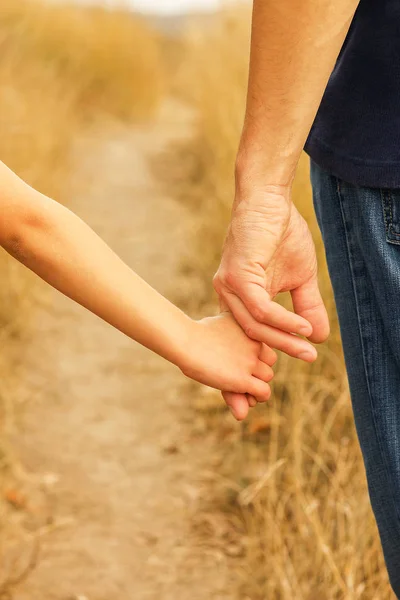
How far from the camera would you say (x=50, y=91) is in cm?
510

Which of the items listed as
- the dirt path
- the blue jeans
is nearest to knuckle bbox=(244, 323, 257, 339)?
the blue jeans

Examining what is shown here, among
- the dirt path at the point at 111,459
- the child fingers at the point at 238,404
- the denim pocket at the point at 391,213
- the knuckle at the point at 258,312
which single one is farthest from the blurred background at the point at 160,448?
the denim pocket at the point at 391,213

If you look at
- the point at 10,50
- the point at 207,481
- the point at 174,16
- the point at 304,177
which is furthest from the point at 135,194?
the point at 174,16

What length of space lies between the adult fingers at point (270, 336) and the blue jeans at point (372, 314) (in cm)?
6

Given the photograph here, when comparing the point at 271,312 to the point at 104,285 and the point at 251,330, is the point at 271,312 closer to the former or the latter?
the point at 251,330

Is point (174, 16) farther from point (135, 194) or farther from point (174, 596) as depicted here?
point (174, 596)

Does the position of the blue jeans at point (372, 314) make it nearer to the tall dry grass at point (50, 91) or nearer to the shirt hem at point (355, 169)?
the shirt hem at point (355, 169)

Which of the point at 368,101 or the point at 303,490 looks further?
the point at 303,490

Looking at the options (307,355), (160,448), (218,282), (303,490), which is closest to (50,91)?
(160,448)

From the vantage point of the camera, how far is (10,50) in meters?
4.92

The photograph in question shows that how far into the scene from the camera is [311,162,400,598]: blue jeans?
896 millimetres

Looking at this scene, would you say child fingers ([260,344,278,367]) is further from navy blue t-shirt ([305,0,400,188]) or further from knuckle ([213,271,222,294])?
navy blue t-shirt ([305,0,400,188])

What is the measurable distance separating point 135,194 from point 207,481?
3.13 meters

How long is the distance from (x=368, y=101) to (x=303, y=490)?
1305 mm
